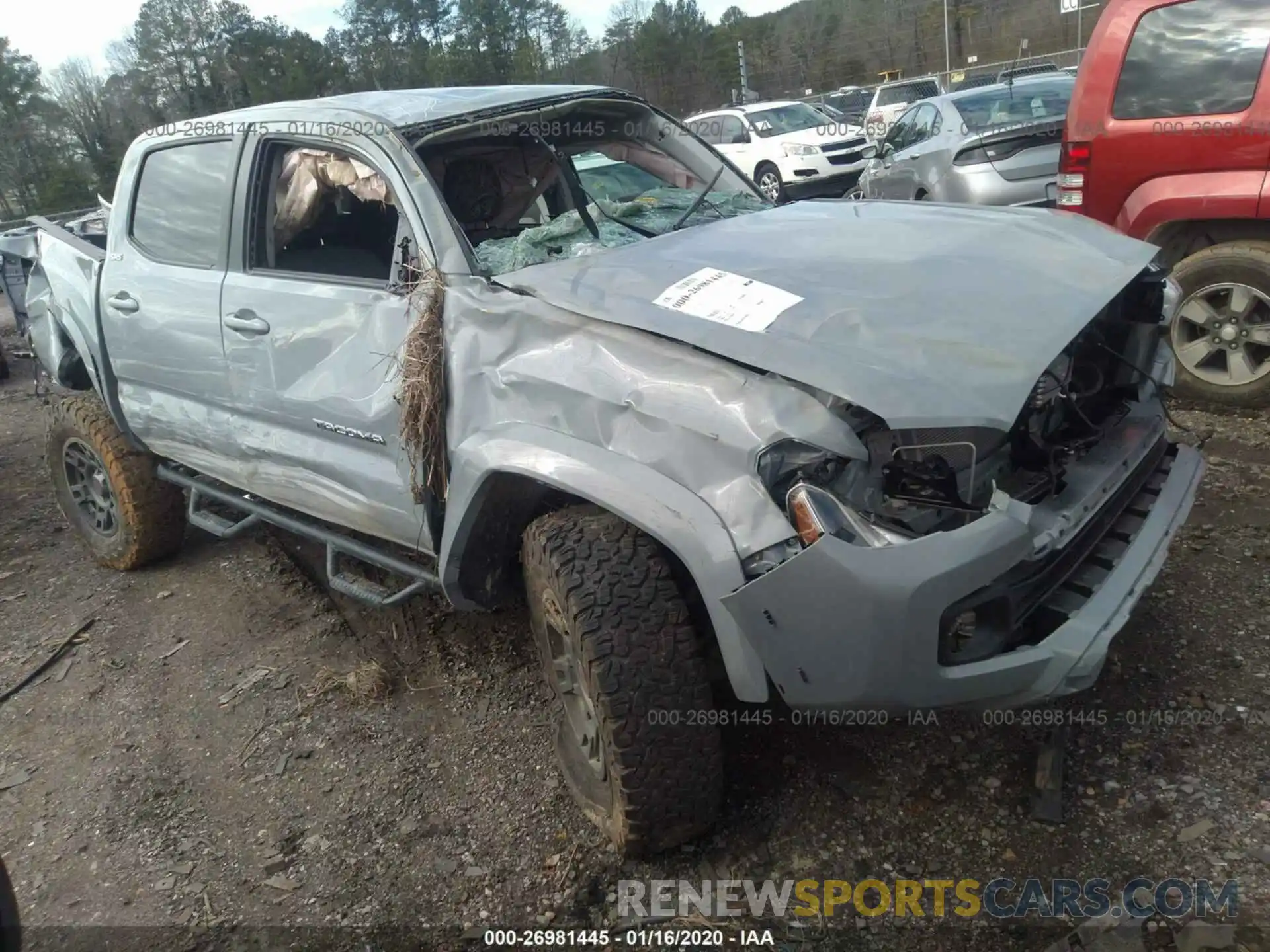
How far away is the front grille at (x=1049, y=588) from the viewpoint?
2.05m

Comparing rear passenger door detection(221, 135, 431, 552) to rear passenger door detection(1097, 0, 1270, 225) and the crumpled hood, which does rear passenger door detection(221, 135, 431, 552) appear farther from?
rear passenger door detection(1097, 0, 1270, 225)

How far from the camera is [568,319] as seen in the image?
8.01 ft

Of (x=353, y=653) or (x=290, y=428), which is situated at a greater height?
(x=290, y=428)

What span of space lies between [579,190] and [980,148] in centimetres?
529

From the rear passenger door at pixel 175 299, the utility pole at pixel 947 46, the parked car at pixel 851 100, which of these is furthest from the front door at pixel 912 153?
the utility pole at pixel 947 46

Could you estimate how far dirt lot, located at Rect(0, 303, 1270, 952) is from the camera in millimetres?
2398

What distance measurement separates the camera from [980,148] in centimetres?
736

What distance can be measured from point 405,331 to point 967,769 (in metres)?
2.01

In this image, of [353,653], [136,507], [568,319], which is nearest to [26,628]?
[136,507]

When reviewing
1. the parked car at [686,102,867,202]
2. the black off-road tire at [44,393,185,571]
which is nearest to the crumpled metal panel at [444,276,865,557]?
the black off-road tire at [44,393,185,571]

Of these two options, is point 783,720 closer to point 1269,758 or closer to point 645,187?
point 1269,758

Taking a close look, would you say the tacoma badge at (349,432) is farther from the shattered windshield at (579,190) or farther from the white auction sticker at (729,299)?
the white auction sticker at (729,299)

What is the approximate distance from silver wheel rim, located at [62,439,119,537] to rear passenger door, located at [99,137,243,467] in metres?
0.59

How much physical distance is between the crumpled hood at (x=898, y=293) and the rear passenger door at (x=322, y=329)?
1.83 feet
